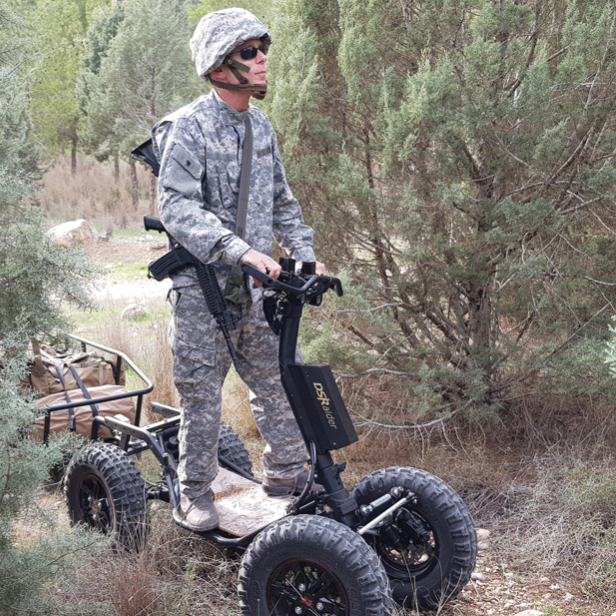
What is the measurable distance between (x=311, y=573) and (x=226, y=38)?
2.08 m

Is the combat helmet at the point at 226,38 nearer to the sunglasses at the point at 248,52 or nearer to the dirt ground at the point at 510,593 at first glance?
the sunglasses at the point at 248,52

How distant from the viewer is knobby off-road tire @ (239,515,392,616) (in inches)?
108

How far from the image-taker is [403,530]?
3.20 meters

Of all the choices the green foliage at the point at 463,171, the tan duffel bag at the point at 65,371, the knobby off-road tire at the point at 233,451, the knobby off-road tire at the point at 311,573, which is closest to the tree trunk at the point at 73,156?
the tan duffel bag at the point at 65,371

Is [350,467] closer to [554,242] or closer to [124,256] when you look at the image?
[554,242]

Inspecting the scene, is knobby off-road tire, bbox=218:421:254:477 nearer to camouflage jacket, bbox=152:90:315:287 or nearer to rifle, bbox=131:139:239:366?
rifle, bbox=131:139:239:366

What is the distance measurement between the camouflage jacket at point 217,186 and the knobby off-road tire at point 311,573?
103 cm

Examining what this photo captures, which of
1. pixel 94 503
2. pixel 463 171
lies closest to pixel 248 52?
pixel 463 171

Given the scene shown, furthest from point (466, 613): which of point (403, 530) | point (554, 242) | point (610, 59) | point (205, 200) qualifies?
point (610, 59)

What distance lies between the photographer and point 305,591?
2.87 m

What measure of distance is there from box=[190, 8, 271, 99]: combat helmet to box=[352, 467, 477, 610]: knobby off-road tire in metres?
1.73

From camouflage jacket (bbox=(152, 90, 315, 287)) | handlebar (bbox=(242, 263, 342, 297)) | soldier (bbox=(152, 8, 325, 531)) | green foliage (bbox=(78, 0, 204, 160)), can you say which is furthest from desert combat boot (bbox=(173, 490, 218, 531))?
green foliage (bbox=(78, 0, 204, 160))

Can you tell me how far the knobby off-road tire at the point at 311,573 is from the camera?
2732 millimetres

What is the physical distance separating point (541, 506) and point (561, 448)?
0.75 meters
